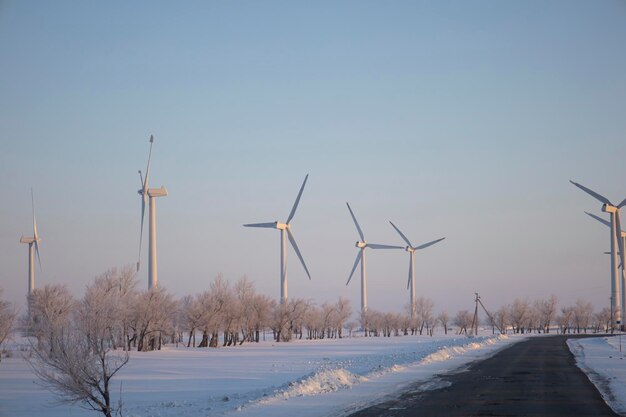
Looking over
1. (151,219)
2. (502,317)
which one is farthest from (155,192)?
(502,317)

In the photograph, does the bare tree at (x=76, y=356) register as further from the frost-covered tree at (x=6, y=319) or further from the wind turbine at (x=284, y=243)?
the wind turbine at (x=284, y=243)

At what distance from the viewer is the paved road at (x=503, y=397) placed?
2162 cm

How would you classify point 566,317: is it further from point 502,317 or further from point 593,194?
point 593,194

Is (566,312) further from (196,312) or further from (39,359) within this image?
(39,359)

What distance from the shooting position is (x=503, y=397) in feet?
84.0

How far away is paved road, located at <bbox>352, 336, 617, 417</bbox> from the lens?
2162cm

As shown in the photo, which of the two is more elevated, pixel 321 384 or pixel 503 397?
pixel 503 397

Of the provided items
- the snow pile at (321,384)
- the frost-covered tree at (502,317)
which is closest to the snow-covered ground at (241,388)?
the snow pile at (321,384)

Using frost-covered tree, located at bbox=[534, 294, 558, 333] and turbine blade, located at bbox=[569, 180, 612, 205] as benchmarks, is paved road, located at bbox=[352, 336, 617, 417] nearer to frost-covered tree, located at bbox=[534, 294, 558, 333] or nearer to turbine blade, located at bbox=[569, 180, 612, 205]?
turbine blade, located at bbox=[569, 180, 612, 205]

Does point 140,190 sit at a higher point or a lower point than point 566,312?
higher

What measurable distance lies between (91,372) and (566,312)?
605 feet

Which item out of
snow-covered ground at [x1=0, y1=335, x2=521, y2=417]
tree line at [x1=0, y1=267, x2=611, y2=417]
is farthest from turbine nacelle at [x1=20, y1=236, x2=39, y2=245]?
snow-covered ground at [x1=0, y1=335, x2=521, y2=417]

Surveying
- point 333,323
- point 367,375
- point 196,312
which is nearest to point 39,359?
point 367,375

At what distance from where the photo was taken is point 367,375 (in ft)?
117
